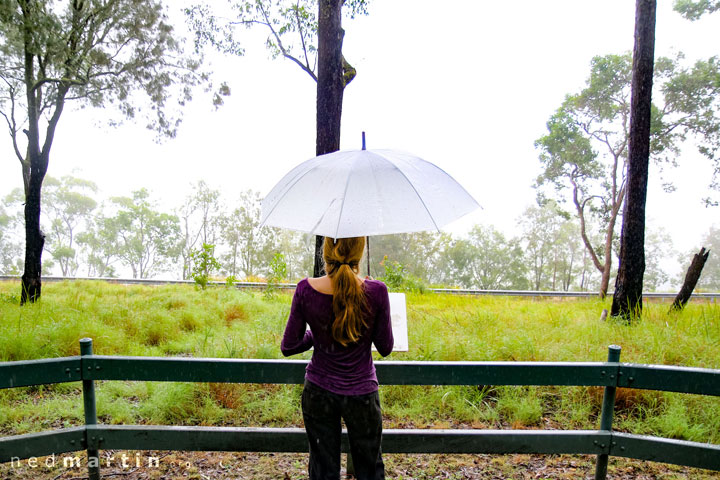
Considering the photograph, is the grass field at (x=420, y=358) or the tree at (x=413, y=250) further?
the tree at (x=413, y=250)

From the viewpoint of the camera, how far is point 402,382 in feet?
8.93

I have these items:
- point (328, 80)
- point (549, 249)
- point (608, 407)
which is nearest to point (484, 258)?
point (549, 249)

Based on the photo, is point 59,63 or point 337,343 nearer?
point 337,343

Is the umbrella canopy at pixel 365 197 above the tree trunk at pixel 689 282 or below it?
above

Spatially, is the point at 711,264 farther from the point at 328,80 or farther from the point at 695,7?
the point at 328,80

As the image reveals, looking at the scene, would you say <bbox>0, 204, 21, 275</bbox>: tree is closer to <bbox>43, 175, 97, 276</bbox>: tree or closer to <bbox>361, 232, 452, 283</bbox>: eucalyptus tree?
<bbox>43, 175, 97, 276</bbox>: tree

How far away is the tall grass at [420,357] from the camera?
12.8 ft

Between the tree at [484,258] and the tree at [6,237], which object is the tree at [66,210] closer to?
the tree at [6,237]

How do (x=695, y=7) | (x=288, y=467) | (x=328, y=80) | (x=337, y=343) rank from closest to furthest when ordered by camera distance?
(x=337, y=343) → (x=288, y=467) → (x=328, y=80) → (x=695, y=7)

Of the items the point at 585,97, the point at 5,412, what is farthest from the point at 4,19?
the point at 585,97

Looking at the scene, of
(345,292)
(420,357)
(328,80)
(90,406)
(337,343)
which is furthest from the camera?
(328,80)

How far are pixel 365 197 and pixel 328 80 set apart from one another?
383 cm

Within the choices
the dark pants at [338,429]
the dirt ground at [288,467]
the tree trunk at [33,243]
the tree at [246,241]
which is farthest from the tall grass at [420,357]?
the tree at [246,241]

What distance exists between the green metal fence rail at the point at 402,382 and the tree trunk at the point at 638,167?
15.2ft
